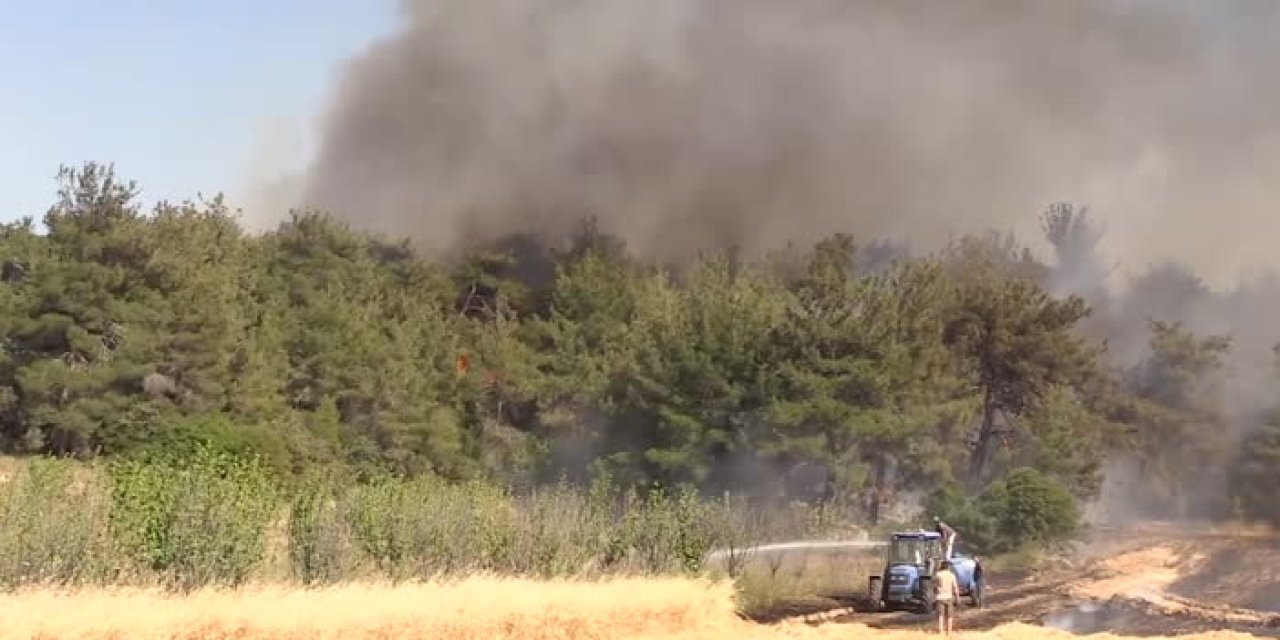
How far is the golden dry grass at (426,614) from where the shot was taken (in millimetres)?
19391

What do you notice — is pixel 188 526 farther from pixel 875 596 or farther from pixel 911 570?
pixel 875 596

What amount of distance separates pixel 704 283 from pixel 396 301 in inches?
536

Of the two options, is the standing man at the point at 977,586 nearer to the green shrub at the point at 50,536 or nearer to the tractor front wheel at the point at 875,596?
the tractor front wheel at the point at 875,596

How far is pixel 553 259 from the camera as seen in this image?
238ft

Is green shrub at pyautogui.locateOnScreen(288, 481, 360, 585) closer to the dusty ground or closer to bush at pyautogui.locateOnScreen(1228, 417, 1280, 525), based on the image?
the dusty ground

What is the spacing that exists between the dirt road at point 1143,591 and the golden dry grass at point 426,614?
2.80m

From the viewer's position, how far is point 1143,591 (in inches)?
1642

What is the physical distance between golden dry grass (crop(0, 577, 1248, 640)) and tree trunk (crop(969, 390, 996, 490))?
24.9 meters

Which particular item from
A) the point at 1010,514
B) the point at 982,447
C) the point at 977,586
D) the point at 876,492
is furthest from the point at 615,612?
the point at 982,447

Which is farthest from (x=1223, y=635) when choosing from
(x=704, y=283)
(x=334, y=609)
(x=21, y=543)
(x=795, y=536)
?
(x=704, y=283)

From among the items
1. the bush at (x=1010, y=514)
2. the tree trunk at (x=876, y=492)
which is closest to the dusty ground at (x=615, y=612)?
the bush at (x=1010, y=514)

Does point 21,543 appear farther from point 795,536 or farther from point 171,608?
point 795,536

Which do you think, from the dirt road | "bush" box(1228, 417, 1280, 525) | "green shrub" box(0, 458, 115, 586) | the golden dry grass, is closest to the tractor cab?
the dirt road

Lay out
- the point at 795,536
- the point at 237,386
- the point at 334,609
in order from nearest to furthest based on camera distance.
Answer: the point at 334,609
the point at 795,536
the point at 237,386
